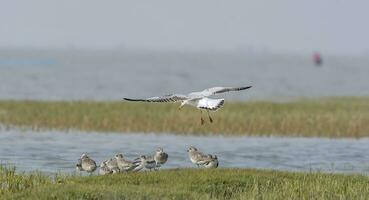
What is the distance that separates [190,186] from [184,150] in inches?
527

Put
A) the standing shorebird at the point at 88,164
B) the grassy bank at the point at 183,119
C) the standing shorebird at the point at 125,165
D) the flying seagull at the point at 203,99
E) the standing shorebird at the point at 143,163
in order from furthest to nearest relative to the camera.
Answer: the grassy bank at the point at 183,119 → the standing shorebird at the point at 88,164 → the standing shorebird at the point at 143,163 → the standing shorebird at the point at 125,165 → the flying seagull at the point at 203,99

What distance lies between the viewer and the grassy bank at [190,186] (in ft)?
72.1

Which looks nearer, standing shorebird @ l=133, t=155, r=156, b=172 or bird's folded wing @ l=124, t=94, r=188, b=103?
bird's folded wing @ l=124, t=94, r=188, b=103

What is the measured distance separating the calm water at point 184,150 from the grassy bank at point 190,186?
603 cm

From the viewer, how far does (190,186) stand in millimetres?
23609

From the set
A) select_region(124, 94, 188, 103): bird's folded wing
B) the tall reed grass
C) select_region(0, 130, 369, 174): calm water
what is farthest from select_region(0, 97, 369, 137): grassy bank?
select_region(124, 94, 188, 103): bird's folded wing

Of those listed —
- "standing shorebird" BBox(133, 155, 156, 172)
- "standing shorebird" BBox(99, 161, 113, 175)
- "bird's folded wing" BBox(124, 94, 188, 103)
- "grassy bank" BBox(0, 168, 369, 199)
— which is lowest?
"grassy bank" BBox(0, 168, 369, 199)

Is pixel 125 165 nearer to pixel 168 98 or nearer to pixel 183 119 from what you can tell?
pixel 168 98

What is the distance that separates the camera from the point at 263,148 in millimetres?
38375

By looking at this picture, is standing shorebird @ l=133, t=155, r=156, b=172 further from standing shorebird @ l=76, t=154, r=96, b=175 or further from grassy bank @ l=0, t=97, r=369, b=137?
grassy bank @ l=0, t=97, r=369, b=137

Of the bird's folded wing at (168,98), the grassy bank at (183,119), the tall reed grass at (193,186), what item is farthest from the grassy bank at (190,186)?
the grassy bank at (183,119)

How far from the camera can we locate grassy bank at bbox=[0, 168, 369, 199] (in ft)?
72.1

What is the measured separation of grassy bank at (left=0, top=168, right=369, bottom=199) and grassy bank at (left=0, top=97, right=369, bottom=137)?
1766 centimetres

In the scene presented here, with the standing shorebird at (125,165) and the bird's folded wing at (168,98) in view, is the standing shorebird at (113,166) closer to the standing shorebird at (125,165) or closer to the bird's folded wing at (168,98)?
the standing shorebird at (125,165)
